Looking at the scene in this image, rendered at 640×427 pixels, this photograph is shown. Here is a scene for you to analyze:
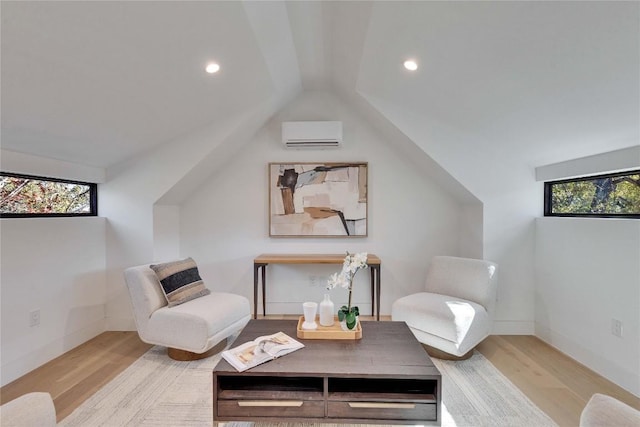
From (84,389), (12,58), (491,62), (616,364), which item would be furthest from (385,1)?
(84,389)

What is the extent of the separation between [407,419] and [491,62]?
2.30 metres

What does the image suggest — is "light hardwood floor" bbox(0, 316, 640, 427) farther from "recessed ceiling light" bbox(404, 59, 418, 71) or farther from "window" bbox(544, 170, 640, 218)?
"recessed ceiling light" bbox(404, 59, 418, 71)

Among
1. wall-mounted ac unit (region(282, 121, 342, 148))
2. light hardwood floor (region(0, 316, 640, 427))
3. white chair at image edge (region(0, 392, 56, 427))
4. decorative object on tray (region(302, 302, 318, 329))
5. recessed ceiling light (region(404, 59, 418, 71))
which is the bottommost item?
light hardwood floor (region(0, 316, 640, 427))

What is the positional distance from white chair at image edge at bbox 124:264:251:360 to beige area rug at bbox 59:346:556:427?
0.17m

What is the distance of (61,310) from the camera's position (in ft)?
9.07

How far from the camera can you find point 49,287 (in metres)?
2.65

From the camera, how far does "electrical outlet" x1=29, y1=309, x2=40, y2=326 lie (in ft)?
8.14

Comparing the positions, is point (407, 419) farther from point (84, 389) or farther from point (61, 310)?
point (61, 310)

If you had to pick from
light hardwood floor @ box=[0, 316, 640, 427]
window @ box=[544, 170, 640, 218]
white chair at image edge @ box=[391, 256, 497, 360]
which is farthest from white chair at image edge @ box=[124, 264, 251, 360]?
window @ box=[544, 170, 640, 218]

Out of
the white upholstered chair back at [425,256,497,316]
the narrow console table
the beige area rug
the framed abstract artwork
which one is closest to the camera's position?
the beige area rug

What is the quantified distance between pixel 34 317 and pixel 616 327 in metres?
4.44

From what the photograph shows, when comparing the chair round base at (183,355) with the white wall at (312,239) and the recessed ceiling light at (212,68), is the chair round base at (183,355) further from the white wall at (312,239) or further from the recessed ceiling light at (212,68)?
the recessed ceiling light at (212,68)

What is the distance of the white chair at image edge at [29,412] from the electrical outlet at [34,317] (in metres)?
2.05

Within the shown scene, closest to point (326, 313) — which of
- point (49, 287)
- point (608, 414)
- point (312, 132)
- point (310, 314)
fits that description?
point (310, 314)
